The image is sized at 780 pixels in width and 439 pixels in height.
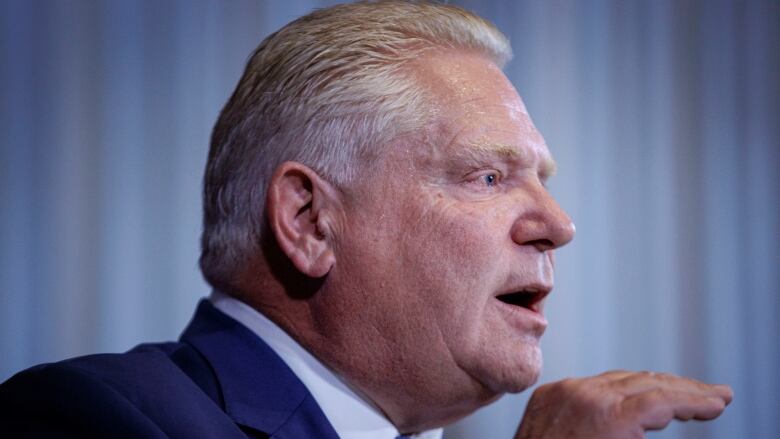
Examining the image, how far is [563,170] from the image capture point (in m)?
3.33


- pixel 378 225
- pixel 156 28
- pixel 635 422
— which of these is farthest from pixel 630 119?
pixel 635 422

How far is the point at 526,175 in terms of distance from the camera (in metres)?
1.70

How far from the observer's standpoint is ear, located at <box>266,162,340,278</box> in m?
1.62

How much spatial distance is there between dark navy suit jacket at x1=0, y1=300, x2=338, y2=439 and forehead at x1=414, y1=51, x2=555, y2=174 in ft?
1.74

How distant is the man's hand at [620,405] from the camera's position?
1.26m

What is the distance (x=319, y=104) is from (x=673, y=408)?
0.84 m

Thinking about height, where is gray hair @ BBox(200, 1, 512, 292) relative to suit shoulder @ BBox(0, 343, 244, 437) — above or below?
above

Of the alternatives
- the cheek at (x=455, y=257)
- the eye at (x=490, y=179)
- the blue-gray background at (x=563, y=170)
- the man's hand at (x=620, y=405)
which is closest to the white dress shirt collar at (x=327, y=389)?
the cheek at (x=455, y=257)

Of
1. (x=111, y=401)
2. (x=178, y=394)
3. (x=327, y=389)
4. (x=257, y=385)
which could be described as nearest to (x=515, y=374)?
(x=327, y=389)

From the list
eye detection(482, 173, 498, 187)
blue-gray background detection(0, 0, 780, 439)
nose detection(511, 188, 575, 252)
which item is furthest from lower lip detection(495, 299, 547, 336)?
blue-gray background detection(0, 0, 780, 439)

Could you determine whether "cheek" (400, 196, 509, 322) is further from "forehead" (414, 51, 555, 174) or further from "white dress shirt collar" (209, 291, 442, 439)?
"white dress shirt collar" (209, 291, 442, 439)

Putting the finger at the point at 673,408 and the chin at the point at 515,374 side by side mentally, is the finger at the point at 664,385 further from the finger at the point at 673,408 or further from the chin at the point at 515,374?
the chin at the point at 515,374

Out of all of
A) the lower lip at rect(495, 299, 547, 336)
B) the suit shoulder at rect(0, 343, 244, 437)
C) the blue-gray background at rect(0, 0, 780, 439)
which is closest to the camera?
the suit shoulder at rect(0, 343, 244, 437)

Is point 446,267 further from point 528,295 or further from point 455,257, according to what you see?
point 528,295
